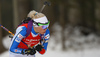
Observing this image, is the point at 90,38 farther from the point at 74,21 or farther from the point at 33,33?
the point at 33,33

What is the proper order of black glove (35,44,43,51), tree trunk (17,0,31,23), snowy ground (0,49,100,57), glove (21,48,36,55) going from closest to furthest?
glove (21,48,36,55) → black glove (35,44,43,51) → snowy ground (0,49,100,57) → tree trunk (17,0,31,23)

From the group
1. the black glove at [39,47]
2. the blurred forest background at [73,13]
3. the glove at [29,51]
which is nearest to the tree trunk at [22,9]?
the blurred forest background at [73,13]

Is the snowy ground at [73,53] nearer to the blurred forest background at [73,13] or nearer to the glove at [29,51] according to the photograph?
the blurred forest background at [73,13]

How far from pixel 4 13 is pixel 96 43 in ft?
25.8

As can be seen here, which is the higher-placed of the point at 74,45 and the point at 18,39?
the point at 18,39

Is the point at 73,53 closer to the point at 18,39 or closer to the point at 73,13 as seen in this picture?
the point at 73,13

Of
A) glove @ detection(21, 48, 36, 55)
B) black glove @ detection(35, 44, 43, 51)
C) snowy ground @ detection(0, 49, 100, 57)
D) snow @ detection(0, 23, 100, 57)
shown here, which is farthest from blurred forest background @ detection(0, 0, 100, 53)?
glove @ detection(21, 48, 36, 55)

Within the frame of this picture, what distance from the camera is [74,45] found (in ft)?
27.5

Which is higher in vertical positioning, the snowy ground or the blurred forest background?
the blurred forest background

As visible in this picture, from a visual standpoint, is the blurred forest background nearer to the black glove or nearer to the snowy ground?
the snowy ground

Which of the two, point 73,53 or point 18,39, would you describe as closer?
point 18,39

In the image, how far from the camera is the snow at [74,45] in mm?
7539

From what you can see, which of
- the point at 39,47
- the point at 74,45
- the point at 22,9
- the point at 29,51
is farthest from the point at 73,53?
the point at 29,51

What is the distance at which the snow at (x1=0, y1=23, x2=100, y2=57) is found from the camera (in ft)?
24.7
